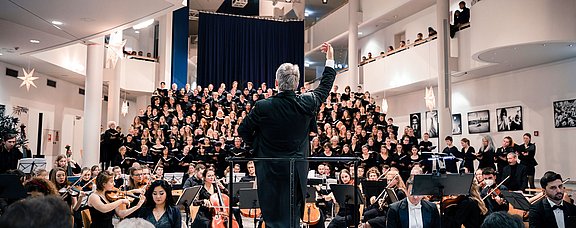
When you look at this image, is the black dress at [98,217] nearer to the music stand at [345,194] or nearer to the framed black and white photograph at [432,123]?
the music stand at [345,194]

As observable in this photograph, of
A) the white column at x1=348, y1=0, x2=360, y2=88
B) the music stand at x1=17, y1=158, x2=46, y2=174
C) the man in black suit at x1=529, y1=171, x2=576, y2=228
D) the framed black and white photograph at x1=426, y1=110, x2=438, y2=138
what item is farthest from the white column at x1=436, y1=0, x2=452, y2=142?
the music stand at x1=17, y1=158, x2=46, y2=174

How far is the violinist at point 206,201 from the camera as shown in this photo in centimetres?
702

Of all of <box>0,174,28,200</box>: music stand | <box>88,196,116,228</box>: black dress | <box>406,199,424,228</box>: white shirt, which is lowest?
<box>88,196,116,228</box>: black dress

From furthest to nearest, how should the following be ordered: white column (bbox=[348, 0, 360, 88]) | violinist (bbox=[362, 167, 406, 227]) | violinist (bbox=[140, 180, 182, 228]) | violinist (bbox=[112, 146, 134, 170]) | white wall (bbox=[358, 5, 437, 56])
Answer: white column (bbox=[348, 0, 360, 88])
white wall (bbox=[358, 5, 437, 56])
violinist (bbox=[112, 146, 134, 170])
violinist (bbox=[362, 167, 406, 227])
violinist (bbox=[140, 180, 182, 228])

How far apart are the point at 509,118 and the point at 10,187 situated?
42.9 ft

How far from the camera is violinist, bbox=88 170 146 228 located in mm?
5621

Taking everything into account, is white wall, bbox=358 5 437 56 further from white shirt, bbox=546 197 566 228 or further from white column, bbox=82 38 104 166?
white shirt, bbox=546 197 566 228

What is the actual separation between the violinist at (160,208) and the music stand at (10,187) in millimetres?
1706

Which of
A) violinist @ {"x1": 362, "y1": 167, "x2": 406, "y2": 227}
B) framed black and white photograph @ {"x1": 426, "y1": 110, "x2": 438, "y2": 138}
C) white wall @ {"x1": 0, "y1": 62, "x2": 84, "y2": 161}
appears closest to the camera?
violinist @ {"x1": 362, "y1": 167, "x2": 406, "y2": 227}

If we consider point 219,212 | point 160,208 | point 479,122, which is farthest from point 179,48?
point 160,208

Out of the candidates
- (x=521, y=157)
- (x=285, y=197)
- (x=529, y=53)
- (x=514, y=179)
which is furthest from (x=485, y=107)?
(x=285, y=197)

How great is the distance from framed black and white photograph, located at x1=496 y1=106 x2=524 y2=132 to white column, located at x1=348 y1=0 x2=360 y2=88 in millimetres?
6212

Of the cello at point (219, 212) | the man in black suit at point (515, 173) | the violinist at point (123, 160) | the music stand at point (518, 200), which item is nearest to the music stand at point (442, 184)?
the music stand at point (518, 200)

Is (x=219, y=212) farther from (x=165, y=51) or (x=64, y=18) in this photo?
(x=165, y=51)
